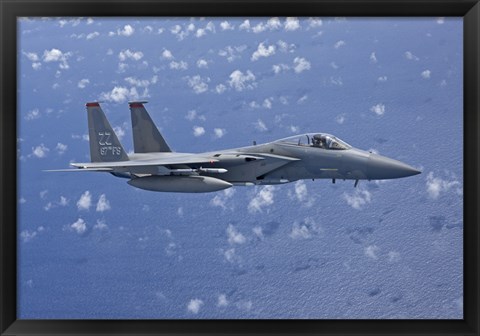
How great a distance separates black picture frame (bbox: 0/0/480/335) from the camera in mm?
5570

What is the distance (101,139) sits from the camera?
360 inches

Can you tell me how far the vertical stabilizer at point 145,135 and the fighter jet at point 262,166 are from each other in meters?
0.66

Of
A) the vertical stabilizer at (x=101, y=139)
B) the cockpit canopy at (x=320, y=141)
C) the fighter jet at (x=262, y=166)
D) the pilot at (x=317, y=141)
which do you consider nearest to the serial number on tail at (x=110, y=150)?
the vertical stabilizer at (x=101, y=139)

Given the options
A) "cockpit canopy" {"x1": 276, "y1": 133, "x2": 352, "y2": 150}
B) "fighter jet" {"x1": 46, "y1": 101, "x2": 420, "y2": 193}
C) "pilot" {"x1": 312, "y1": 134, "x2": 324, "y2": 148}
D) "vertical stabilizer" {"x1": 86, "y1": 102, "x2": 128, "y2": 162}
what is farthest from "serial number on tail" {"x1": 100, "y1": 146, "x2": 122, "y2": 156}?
"pilot" {"x1": 312, "y1": 134, "x2": 324, "y2": 148}

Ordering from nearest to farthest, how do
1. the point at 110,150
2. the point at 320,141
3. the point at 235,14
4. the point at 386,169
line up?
the point at 235,14 → the point at 386,169 → the point at 320,141 → the point at 110,150

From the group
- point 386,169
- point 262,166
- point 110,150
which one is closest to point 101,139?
point 110,150

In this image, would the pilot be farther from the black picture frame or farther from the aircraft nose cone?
the black picture frame

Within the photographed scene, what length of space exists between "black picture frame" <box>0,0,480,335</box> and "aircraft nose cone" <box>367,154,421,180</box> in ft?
8.63

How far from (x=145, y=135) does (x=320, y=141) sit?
2653 millimetres

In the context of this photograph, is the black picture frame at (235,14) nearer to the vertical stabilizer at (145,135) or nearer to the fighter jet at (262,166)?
the fighter jet at (262,166)

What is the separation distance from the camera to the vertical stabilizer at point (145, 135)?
9438 mm

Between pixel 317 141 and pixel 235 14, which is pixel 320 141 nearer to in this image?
pixel 317 141
